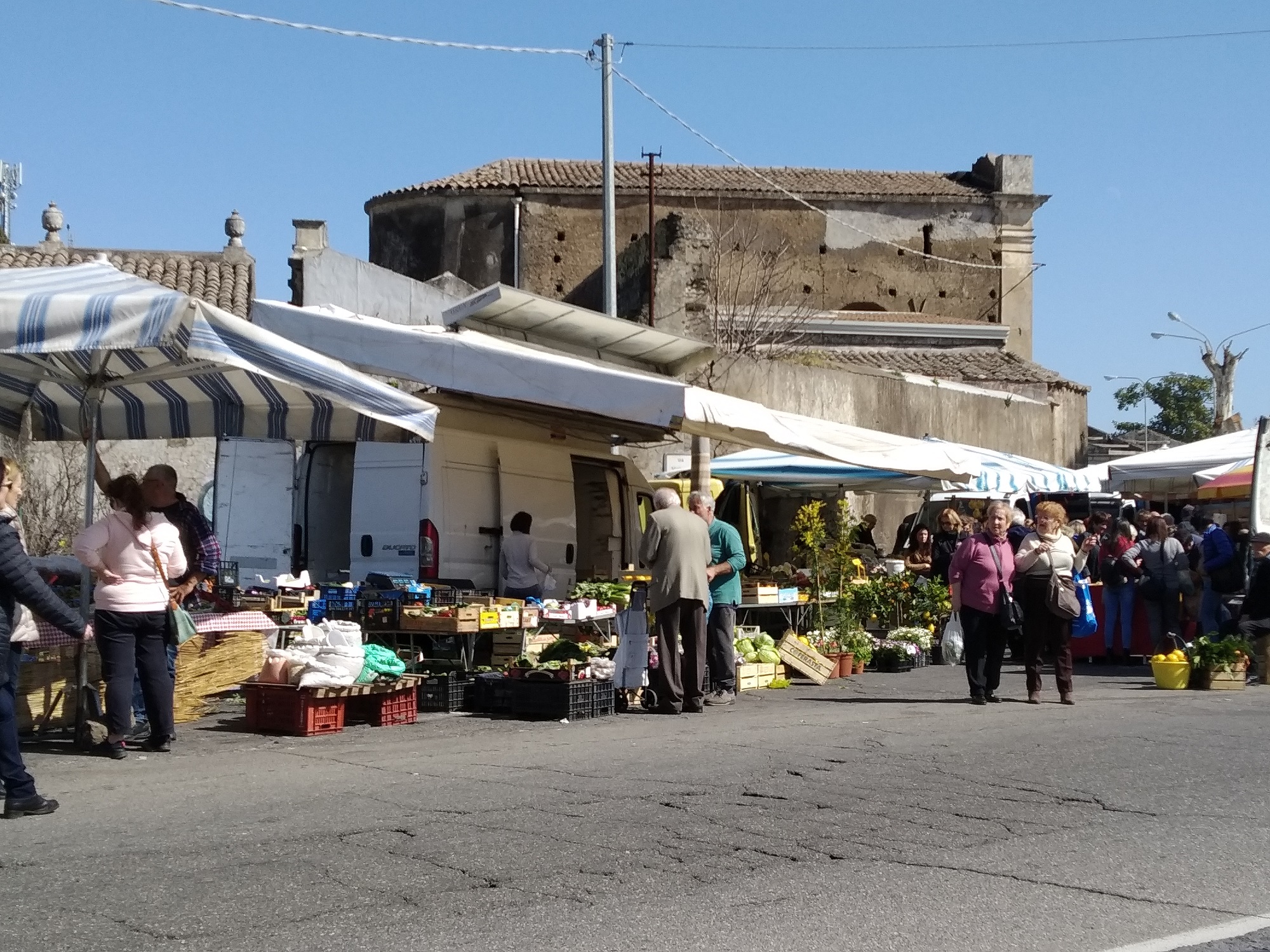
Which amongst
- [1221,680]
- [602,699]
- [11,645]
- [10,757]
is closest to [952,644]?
[1221,680]

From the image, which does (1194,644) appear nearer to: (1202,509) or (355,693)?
(355,693)

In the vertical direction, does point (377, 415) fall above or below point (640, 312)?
below

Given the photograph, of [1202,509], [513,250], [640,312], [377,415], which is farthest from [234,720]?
[513,250]

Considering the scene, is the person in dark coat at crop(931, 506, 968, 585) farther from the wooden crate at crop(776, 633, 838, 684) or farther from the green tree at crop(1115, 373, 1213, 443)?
the green tree at crop(1115, 373, 1213, 443)

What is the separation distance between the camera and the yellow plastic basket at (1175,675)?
47.2ft

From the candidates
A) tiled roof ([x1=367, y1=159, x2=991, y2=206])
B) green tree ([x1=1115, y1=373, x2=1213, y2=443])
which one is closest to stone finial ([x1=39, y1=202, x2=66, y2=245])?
tiled roof ([x1=367, y1=159, x2=991, y2=206])

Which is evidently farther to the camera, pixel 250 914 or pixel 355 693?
pixel 355 693

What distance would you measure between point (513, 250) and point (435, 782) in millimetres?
40074

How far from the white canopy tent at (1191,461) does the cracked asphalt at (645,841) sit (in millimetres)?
12179

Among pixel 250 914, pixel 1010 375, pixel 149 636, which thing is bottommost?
pixel 250 914

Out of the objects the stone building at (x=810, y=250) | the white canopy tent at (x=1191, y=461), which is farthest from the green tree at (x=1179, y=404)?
the white canopy tent at (x=1191, y=461)

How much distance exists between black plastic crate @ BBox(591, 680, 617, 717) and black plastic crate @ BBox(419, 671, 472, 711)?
3.51 feet

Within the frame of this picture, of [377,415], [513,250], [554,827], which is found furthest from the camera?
[513,250]

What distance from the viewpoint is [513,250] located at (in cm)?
4694
